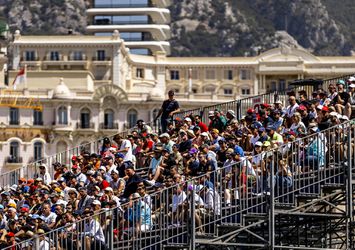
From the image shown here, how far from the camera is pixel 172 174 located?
3069cm

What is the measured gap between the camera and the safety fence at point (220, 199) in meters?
29.2

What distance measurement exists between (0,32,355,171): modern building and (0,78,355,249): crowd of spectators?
8740 centimetres

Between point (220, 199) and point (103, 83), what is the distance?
4293 inches

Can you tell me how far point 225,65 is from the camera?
152 m

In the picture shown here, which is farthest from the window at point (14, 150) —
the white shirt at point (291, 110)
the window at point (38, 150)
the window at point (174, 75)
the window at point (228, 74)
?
the white shirt at point (291, 110)

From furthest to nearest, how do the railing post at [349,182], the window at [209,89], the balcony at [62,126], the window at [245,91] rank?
1. the window at [209,89]
2. the window at [245,91]
3. the balcony at [62,126]
4. the railing post at [349,182]

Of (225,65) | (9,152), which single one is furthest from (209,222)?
(225,65)

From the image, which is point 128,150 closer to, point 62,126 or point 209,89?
point 62,126

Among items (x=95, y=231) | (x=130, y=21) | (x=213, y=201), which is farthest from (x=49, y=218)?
(x=130, y=21)

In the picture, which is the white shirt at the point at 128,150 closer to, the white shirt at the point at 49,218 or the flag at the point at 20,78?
the white shirt at the point at 49,218

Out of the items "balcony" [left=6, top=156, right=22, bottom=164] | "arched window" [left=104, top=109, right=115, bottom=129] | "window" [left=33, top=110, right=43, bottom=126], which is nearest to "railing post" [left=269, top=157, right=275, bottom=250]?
"balcony" [left=6, top=156, right=22, bottom=164]

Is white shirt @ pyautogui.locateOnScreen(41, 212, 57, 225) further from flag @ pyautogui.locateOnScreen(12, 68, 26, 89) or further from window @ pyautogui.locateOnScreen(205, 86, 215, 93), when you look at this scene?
window @ pyautogui.locateOnScreen(205, 86, 215, 93)

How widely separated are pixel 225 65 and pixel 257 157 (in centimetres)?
12226

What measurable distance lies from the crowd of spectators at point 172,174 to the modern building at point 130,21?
119 metres
